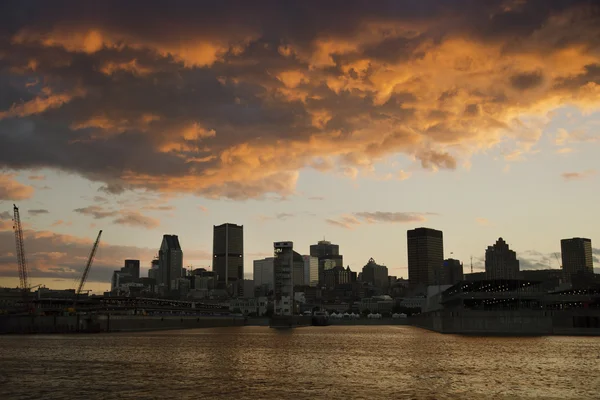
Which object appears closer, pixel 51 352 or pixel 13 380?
pixel 13 380

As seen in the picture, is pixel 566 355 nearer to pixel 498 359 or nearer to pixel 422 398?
pixel 498 359

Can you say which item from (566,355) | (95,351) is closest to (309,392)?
(566,355)

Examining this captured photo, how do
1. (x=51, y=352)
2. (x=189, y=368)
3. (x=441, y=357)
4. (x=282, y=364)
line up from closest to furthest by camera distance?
(x=189, y=368)
(x=282, y=364)
(x=441, y=357)
(x=51, y=352)

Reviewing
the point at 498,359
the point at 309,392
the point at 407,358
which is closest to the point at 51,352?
the point at 407,358

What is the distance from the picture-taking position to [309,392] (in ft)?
239

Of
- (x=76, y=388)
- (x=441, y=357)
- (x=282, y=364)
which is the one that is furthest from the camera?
(x=441, y=357)

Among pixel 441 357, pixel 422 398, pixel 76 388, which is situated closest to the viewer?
pixel 422 398

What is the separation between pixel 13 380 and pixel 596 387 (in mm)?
76040

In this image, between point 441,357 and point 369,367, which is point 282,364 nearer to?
point 369,367

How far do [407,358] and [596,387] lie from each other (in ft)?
163

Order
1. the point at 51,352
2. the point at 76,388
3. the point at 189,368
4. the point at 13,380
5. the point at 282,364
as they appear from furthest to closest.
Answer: the point at 51,352 → the point at 282,364 → the point at 189,368 → the point at 13,380 → the point at 76,388

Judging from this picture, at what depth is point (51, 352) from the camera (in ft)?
451

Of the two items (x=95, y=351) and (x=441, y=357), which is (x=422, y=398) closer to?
(x=441, y=357)

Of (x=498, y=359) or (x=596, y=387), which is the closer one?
(x=596, y=387)
